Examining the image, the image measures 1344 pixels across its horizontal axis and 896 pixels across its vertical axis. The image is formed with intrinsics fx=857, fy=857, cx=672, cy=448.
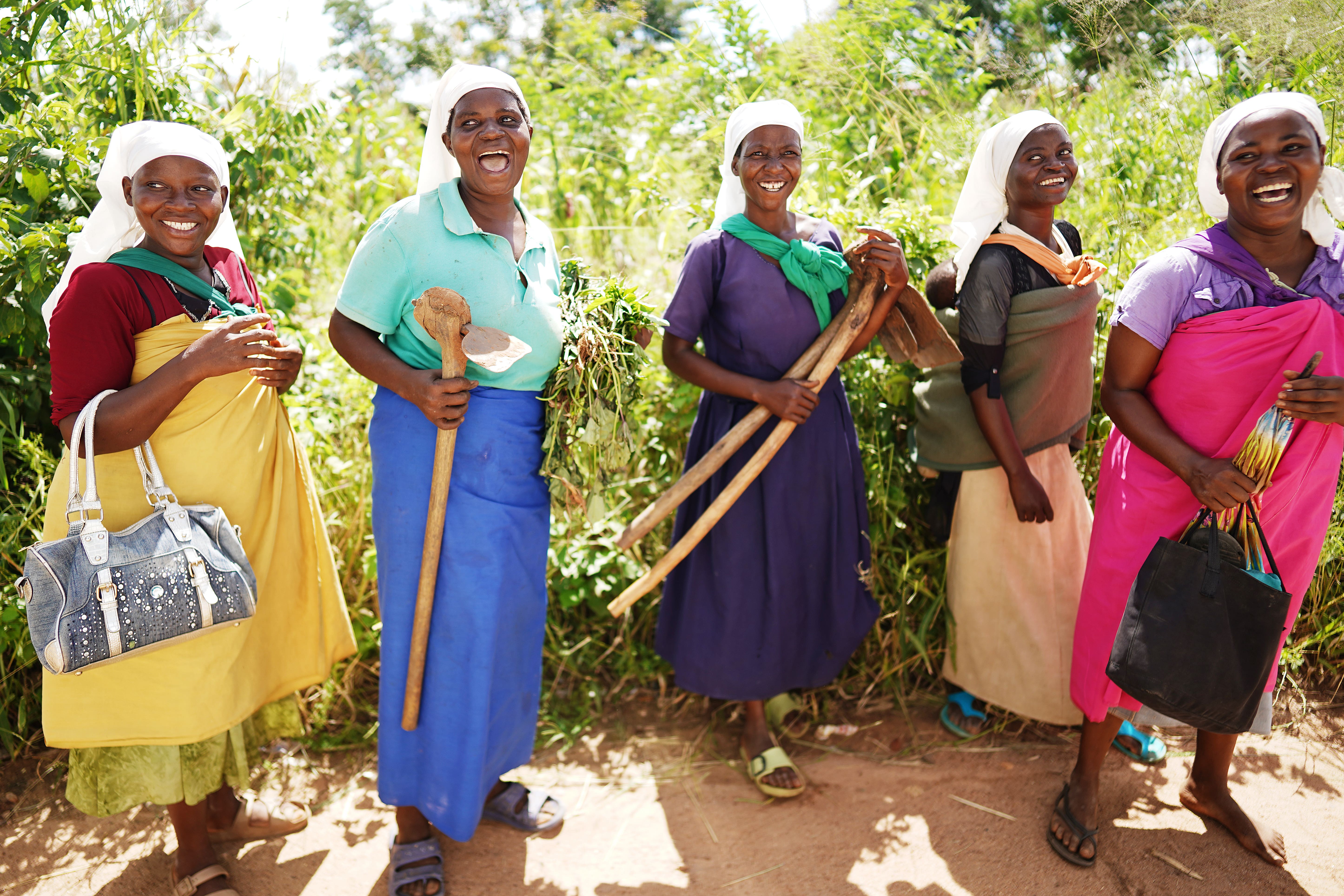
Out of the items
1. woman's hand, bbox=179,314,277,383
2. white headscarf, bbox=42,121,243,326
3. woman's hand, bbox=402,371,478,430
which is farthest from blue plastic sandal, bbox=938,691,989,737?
white headscarf, bbox=42,121,243,326

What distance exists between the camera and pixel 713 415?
111 inches

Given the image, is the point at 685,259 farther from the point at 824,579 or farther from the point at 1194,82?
the point at 1194,82

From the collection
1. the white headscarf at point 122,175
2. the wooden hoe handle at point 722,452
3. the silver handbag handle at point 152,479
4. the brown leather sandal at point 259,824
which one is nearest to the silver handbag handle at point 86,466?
the silver handbag handle at point 152,479

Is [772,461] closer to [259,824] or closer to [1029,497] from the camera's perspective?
[1029,497]

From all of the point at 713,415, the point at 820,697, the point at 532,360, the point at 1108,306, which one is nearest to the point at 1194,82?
the point at 1108,306

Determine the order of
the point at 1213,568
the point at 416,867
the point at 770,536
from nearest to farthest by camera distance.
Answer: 1. the point at 1213,568
2. the point at 416,867
3. the point at 770,536

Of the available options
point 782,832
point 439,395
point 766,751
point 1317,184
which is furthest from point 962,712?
point 439,395

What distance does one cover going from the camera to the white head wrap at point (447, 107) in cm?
222

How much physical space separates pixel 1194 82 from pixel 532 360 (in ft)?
11.2

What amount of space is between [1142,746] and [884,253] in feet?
6.25

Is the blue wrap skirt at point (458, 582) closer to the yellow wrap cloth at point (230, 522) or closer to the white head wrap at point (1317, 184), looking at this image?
the yellow wrap cloth at point (230, 522)

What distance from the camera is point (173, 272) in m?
2.18

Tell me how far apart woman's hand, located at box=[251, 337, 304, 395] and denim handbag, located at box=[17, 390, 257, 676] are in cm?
32

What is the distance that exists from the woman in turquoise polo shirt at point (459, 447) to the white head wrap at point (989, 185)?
1.30 metres
